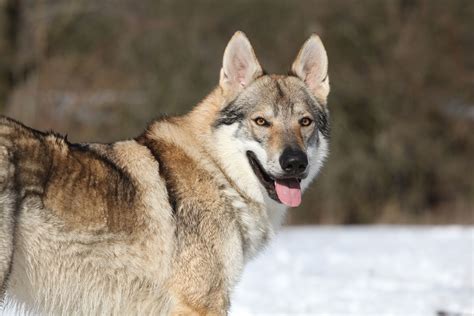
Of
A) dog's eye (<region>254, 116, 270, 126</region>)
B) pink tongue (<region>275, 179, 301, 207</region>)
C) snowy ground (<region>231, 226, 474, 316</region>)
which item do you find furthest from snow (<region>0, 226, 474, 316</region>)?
dog's eye (<region>254, 116, 270, 126</region>)

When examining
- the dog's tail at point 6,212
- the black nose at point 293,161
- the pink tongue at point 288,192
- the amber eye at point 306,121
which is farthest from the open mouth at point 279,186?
the dog's tail at point 6,212

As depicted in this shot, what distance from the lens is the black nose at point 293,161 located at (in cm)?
454

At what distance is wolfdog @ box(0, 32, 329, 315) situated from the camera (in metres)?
4.06

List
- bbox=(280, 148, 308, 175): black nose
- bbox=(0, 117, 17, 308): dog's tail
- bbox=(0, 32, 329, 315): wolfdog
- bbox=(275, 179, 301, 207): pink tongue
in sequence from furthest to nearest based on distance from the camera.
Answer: bbox=(275, 179, 301, 207): pink tongue → bbox=(280, 148, 308, 175): black nose → bbox=(0, 32, 329, 315): wolfdog → bbox=(0, 117, 17, 308): dog's tail

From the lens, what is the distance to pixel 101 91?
16938 mm

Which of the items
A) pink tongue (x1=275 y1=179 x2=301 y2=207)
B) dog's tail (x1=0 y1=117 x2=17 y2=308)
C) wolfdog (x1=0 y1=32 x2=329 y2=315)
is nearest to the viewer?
dog's tail (x1=0 y1=117 x2=17 y2=308)

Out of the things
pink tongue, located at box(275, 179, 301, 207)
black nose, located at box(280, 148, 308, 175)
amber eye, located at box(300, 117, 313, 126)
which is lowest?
pink tongue, located at box(275, 179, 301, 207)

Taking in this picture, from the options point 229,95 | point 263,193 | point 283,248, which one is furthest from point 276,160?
point 283,248

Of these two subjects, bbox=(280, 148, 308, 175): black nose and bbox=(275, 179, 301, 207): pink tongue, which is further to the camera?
bbox=(275, 179, 301, 207): pink tongue

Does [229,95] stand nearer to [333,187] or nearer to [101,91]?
[101,91]

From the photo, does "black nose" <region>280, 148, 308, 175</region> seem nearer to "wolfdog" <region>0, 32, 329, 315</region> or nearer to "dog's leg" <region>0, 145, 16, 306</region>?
"wolfdog" <region>0, 32, 329, 315</region>

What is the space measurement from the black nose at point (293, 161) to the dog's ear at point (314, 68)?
672 millimetres

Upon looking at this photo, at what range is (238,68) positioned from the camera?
197 inches

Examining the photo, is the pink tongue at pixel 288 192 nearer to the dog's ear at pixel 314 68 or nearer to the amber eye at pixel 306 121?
the amber eye at pixel 306 121
